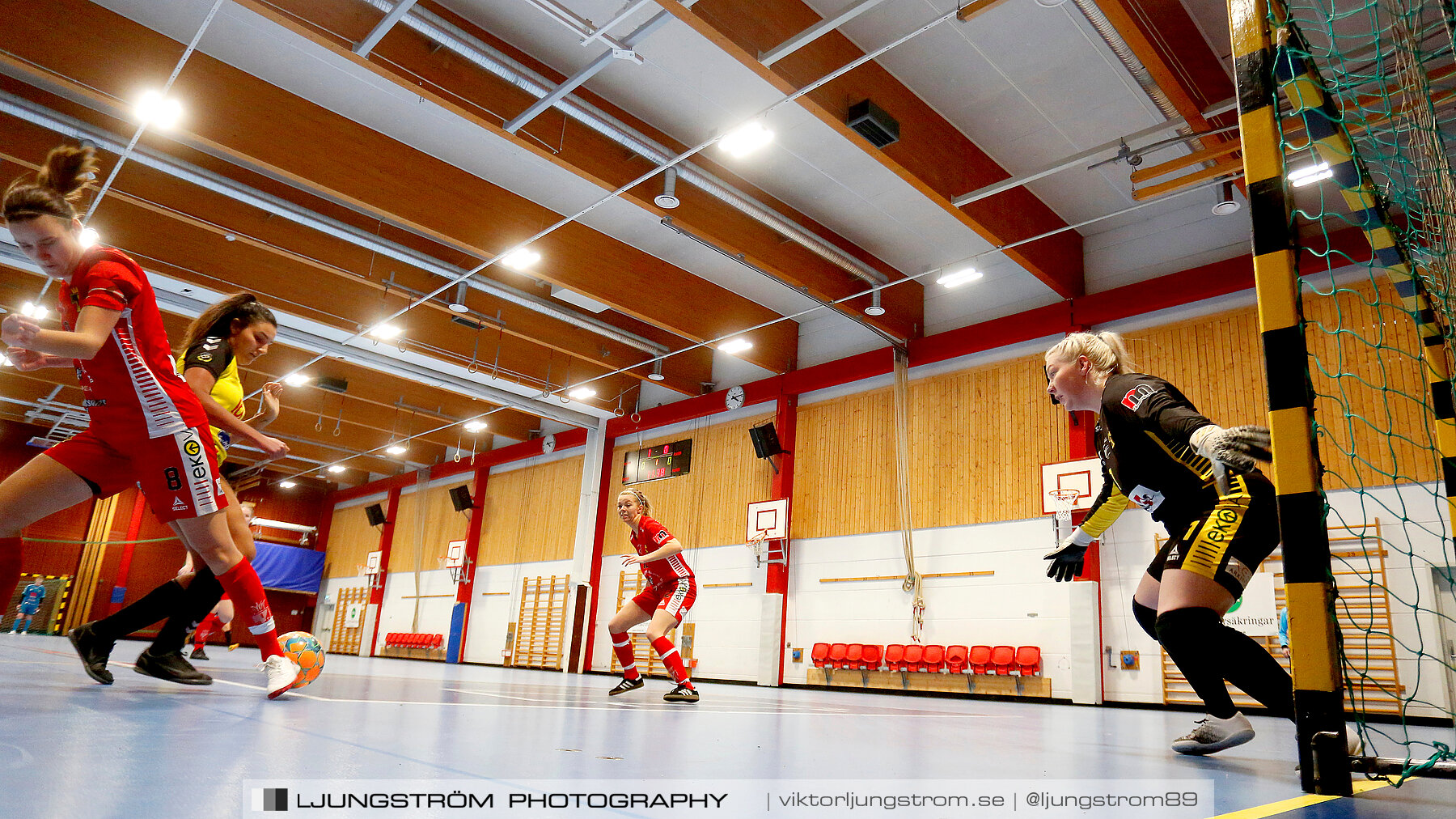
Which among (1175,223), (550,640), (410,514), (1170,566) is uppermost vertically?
(1175,223)

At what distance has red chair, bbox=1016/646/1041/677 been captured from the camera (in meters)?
10.5

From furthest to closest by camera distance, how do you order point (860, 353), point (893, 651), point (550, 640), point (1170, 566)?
point (550, 640) < point (860, 353) < point (893, 651) < point (1170, 566)

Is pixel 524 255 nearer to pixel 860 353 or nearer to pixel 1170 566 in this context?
pixel 860 353

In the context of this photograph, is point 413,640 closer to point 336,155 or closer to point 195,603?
point 336,155

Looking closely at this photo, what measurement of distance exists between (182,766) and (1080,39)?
925 cm

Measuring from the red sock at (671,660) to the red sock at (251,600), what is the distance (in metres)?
3.04

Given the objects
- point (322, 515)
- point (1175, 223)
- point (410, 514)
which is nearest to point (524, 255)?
point (1175, 223)

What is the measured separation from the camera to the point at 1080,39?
8156 mm

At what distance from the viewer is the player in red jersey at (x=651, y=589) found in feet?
20.4

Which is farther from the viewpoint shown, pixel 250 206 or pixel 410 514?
pixel 410 514

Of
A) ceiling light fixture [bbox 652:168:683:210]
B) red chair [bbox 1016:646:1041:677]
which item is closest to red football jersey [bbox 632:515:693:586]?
ceiling light fixture [bbox 652:168:683:210]

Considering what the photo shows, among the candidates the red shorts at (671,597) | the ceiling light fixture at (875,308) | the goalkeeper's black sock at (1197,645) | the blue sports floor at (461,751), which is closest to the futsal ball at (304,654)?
the blue sports floor at (461,751)

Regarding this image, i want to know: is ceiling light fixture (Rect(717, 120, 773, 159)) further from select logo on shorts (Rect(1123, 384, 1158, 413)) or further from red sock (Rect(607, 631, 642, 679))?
select logo on shorts (Rect(1123, 384, 1158, 413))

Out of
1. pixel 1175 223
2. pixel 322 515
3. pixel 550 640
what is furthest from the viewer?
pixel 322 515
